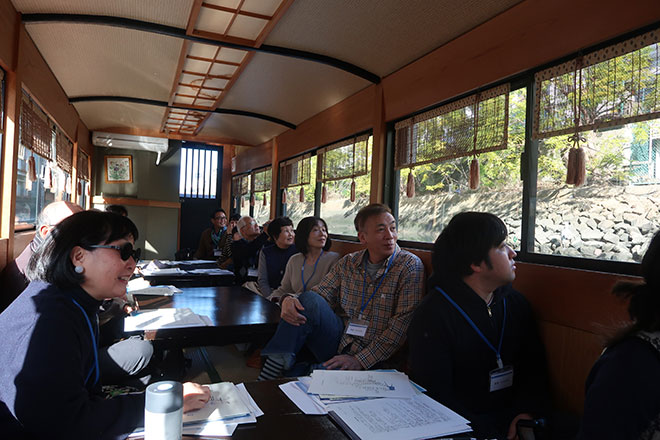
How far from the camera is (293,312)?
2.41m

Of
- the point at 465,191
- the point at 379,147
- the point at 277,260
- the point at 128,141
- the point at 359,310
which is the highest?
the point at 128,141

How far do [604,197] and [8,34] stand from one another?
3977mm

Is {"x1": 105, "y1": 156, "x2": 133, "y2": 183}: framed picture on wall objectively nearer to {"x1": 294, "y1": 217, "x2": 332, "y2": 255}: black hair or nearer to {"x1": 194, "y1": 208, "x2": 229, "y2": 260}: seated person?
{"x1": 194, "y1": 208, "x2": 229, "y2": 260}: seated person

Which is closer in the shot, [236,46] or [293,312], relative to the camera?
[293,312]

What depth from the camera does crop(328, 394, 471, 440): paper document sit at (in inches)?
45.3

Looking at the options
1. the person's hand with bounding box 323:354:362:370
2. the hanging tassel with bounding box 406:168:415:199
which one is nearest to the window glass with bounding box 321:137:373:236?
the hanging tassel with bounding box 406:168:415:199

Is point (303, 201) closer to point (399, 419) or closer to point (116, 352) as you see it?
point (116, 352)

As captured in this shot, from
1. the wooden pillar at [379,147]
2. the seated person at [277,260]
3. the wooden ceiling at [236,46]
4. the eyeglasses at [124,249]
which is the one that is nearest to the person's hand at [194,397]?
the eyeglasses at [124,249]

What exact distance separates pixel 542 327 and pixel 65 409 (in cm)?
218

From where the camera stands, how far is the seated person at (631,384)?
1.02 m

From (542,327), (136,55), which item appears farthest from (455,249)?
(136,55)

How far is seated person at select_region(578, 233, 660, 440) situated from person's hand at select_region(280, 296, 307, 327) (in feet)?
5.01

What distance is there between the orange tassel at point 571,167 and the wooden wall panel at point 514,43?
1.78 feet

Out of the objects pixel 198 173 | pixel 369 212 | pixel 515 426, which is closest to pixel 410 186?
pixel 369 212
